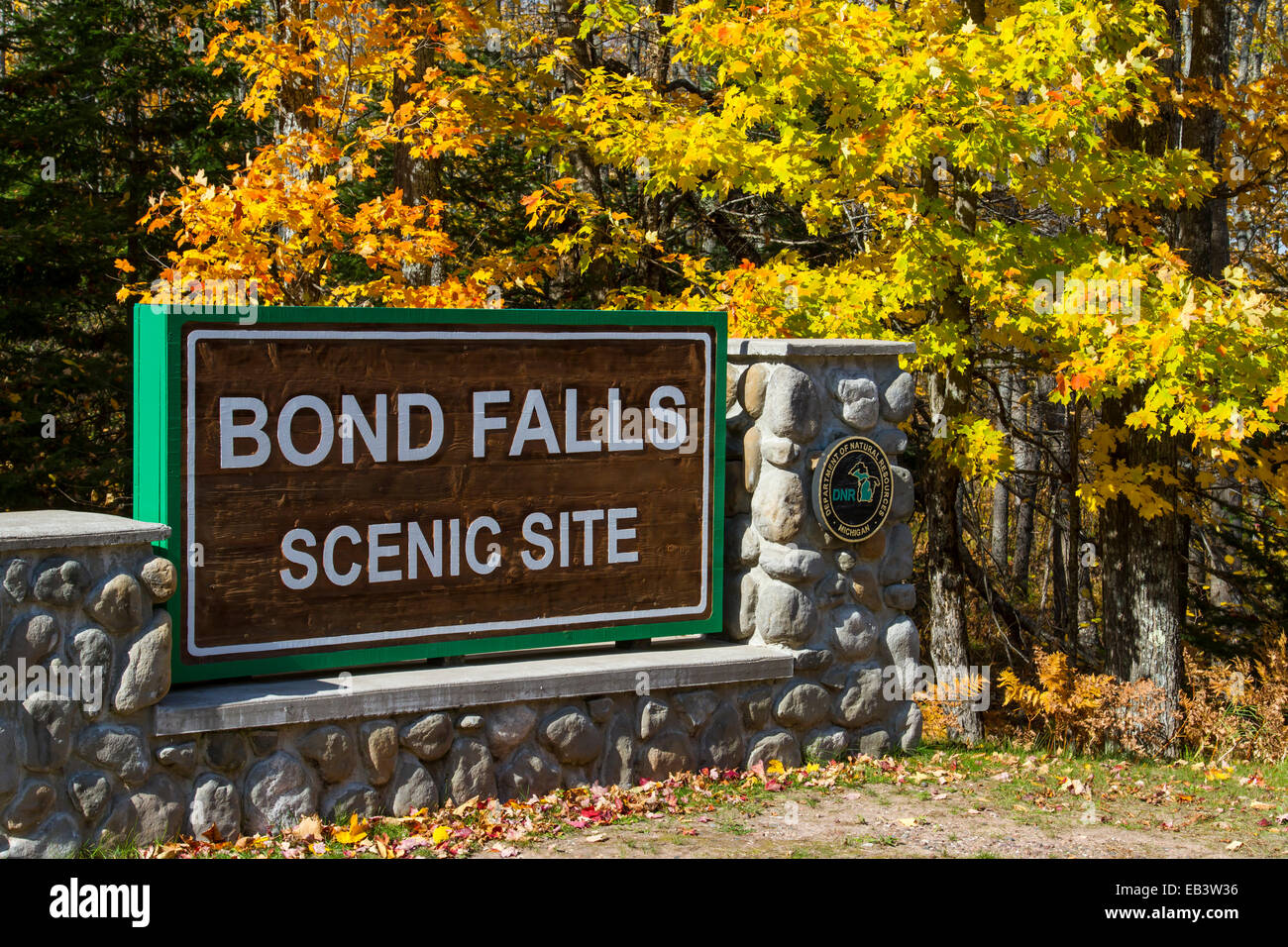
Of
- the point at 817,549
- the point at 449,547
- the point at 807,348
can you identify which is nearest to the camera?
the point at 449,547

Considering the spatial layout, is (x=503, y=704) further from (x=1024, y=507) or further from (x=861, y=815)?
(x=1024, y=507)

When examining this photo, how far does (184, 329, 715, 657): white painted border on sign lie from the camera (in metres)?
4.98

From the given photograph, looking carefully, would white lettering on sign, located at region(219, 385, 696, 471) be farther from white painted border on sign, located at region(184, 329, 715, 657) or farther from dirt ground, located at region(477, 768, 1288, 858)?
dirt ground, located at region(477, 768, 1288, 858)

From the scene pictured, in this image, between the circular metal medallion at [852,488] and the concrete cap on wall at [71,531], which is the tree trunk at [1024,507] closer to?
the circular metal medallion at [852,488]

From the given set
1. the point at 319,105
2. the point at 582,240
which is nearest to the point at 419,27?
the point at 319,105

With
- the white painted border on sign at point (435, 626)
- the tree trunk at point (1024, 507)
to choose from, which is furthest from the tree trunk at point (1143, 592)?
the white painted border on sign at point (435, 626)

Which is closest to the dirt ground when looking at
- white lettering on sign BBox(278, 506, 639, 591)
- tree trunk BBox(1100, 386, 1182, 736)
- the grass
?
the grass

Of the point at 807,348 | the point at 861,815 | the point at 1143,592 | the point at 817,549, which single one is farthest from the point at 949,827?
the point at 1143,592

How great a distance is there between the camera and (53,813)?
4574 mm

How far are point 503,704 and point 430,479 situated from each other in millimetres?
1005

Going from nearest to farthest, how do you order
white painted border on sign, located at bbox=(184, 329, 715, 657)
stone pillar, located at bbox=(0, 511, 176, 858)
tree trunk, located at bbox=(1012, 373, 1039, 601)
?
1. stone pillar, located at bbox=(0, 511, 176, 858)
2. white painted border on sign, located at bbox=(184, 329, 715, 657)
3. tree trunk, located at bbox=(1012, 373, 1039, 601)

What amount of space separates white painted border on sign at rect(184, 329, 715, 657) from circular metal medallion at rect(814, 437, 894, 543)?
0.56 meters

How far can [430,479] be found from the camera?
5.50 meters

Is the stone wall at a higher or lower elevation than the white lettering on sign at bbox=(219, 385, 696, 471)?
lower
